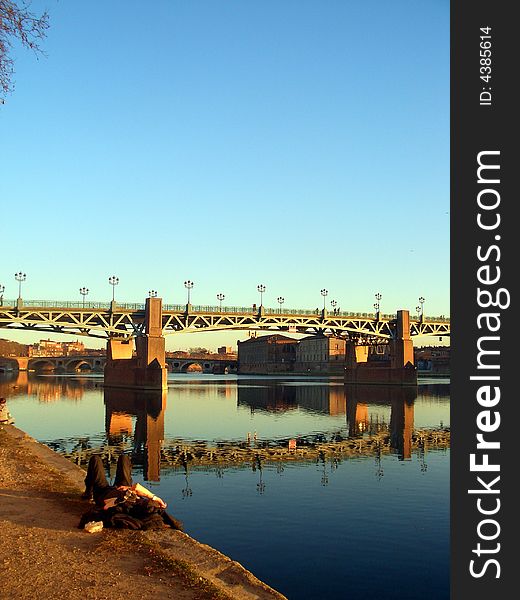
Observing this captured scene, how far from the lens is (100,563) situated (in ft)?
33.2

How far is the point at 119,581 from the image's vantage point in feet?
30.7

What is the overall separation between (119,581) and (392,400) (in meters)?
68.7

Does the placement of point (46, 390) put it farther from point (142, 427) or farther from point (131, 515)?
point (131, 515)

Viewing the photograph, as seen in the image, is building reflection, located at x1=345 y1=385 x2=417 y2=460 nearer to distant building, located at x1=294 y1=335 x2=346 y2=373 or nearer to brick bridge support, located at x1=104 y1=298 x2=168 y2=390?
brick bridge support, located at x1=104 y1=298 x2=168 y2=390

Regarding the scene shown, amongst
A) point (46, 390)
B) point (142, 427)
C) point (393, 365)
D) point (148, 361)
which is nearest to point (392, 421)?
point (142, 427)

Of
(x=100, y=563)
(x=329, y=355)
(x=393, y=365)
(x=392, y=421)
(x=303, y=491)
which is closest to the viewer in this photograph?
(x=100, y=563)

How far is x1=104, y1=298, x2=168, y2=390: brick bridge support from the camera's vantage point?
87.2m

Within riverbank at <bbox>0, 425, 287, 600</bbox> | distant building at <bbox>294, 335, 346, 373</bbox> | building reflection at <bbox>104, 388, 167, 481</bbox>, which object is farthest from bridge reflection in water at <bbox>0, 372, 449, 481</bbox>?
distant building at <bbox>294, 335, 346, 373</bbox>

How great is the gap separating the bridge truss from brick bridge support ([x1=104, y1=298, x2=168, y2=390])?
411cm

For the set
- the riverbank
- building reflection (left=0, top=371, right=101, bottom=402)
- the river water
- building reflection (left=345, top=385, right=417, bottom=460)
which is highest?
the riverbank

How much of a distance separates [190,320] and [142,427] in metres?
56.0

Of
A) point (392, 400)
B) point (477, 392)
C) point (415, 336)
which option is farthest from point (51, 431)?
point (415, 336)

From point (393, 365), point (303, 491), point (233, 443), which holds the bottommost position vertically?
point (233, 443)

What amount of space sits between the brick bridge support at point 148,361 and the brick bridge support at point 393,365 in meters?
42.3
